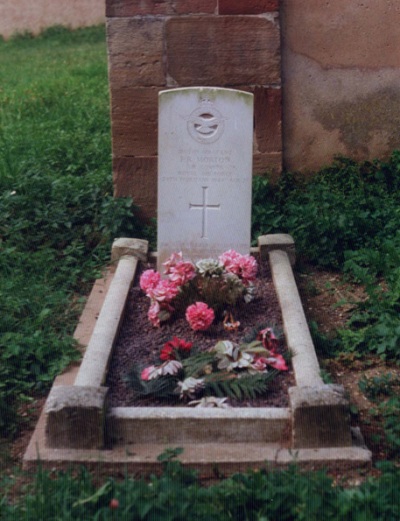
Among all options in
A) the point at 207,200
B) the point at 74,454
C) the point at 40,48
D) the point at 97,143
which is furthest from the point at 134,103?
the point at 40,48

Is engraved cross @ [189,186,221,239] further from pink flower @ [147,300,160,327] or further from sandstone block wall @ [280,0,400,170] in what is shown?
sandstone block wall @ [280,0,400,170]

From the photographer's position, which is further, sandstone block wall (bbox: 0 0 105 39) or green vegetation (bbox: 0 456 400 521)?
sandstone block wall (bbox: 0 0 105 39)

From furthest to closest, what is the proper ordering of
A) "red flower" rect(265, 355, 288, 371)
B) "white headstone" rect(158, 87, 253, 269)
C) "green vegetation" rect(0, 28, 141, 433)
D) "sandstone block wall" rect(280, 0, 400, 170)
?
"sandstone block wall" rect(280, 0, 400, 170) < "white headstone" rect(158, 87, 253, 269) < "green vegetation" rect(0, 28, 141, 433) < "red flower" rect(265, 355, 288, 371)

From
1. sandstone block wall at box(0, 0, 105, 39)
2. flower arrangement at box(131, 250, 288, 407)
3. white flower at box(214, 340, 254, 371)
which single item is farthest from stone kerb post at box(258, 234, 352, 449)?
sandstone block wall at box(0, 0, 105, 39)

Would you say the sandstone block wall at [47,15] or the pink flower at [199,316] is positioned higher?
the sandstone block wall at [47,15]

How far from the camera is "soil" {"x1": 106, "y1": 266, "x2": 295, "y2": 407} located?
3971mm

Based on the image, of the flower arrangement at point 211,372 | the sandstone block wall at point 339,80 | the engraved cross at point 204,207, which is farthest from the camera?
the sandstone block wall at point 339,80

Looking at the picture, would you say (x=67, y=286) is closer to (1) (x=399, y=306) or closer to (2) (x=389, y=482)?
(1) (x=399, y=306)

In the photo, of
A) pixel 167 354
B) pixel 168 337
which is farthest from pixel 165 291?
pixel 167 354

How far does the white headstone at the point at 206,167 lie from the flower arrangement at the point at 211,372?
40.3 inches

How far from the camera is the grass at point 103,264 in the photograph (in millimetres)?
3084

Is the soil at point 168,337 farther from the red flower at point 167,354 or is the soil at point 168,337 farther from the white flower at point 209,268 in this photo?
the white flower at point 209,268

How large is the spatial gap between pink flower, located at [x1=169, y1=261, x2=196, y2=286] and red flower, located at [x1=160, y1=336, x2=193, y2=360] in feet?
1.74

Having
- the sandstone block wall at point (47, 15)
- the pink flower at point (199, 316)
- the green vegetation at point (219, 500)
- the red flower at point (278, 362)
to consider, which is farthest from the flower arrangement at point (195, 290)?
the sandstone block wall at point (47, 15)
